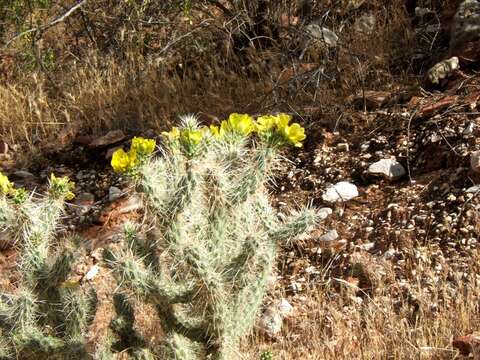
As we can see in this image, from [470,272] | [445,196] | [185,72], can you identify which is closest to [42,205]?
[470,272]

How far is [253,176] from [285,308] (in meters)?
1.33

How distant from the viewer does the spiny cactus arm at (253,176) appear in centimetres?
312

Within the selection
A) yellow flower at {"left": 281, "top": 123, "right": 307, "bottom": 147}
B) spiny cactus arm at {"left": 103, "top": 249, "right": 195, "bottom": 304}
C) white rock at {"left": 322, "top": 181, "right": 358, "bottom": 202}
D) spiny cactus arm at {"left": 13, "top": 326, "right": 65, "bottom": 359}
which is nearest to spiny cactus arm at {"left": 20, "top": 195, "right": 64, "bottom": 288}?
spiny cactus arm at {"left": 13, "top": 326, "right": 65, "bottom": 359}

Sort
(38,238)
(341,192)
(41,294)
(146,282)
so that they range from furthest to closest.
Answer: (341,192) → (41,294) → (38,238) → (146,282)

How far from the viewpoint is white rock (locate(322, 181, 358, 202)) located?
16.5ft

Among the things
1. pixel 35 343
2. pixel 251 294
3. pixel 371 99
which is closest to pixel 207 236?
pixel 251 294

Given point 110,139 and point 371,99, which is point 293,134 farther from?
point 110,139

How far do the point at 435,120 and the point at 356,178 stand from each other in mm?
687

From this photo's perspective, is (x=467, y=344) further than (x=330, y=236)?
No

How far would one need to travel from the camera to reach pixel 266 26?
6926mm

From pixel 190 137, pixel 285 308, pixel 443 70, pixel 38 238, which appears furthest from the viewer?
pixel 443 70

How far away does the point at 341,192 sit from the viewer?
506cm

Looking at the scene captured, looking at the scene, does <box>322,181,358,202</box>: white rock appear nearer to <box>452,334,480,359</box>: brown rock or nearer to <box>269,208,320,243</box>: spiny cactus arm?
<box>452,334,480,359</box>: brown rock

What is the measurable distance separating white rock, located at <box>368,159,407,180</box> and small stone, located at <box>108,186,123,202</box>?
6.54 ft
